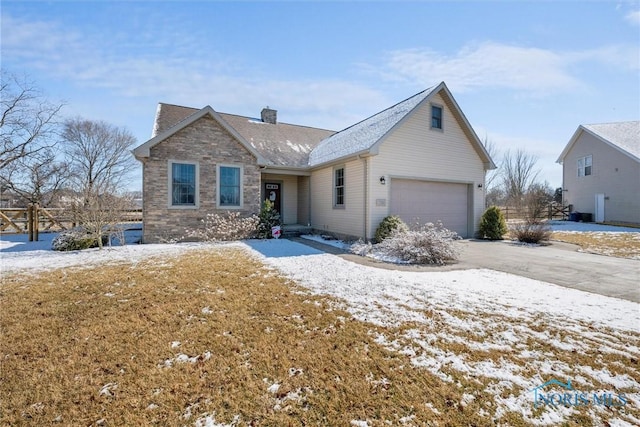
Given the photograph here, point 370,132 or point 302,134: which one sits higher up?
point 302,134

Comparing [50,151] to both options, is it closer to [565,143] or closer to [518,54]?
[518,54]

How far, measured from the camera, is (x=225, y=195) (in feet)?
40.9

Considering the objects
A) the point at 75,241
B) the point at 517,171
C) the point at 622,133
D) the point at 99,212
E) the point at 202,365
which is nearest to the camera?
the point at 202,365

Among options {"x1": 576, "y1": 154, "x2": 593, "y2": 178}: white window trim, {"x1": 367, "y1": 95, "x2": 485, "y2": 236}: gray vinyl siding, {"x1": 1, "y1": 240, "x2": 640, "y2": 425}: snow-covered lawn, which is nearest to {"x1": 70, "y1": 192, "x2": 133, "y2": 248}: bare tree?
{"x1": 1, "y1": 240, "x2": 640, "y2": 425}: snow-covered lawn

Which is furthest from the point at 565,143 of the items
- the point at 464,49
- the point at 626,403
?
the point at 626,403

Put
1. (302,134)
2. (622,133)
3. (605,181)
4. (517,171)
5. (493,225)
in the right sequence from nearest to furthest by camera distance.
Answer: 1. (493,225)
2. (302,134)
3. (605,181)
4. (622,133)
5. (517,171)

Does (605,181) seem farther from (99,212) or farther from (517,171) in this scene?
(99,212)

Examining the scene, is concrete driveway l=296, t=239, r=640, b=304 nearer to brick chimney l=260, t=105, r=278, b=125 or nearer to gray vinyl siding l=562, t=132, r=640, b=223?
brick chimney l=260, t=105, r=278, b=125

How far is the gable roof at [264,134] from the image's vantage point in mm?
12541

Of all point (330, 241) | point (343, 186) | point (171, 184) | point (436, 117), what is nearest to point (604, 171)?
point (436, 117)

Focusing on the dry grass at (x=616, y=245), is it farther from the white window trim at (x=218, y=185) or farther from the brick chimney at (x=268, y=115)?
the brick chimney at (x=268, y=115)

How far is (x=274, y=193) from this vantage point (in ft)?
51.0

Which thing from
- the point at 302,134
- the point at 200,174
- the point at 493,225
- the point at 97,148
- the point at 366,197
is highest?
the point at 97,148

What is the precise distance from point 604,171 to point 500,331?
2622 cm
